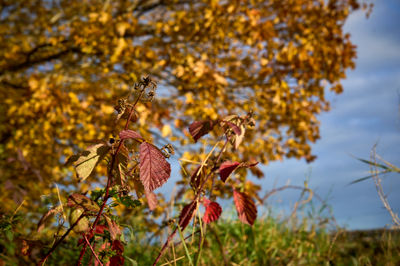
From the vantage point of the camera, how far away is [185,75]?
446 cm

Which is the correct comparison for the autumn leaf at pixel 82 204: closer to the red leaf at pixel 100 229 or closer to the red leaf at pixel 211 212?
the red leaf at pixel 100 229

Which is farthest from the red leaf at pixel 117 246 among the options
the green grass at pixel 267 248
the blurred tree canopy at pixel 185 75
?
the blurred tree canopy at pixel 185 75

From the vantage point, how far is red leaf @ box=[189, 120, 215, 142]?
1182mm

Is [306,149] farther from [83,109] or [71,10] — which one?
[71,10]

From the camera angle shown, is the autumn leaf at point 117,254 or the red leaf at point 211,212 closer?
the autumn leaf at point 117,254

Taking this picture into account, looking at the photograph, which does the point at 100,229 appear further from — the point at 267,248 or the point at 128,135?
the point at 267,248

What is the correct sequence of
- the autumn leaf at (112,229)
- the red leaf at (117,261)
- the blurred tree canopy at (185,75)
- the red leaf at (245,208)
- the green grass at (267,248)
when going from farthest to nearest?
the blurred tree canopy at (185,75) < the green grass at (267,248) < the red leaf at (245,208) < the red leaf at (117,261) < the autumn leaf at (112,229)

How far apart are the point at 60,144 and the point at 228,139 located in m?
4.52

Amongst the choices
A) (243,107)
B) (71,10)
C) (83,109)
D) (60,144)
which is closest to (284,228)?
(243,107)

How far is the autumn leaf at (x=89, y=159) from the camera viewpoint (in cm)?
101

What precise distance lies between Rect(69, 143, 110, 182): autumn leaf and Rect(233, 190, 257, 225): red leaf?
0.54 metres

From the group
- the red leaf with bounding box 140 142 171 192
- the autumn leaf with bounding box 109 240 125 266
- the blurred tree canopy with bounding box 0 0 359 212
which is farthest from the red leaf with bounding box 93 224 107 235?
the blurred tree canopy with bounding box 0 0 359 212

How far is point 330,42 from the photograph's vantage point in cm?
541

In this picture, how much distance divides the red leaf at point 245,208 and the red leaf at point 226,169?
0.67 ft
